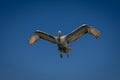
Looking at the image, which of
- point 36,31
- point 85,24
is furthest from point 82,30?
point 36,31

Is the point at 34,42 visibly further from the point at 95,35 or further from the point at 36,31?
the point at 95,35

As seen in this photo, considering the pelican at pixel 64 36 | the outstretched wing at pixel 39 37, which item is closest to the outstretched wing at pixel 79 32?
the pelican at pixel 64 36

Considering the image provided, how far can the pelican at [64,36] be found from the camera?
36.3 metres

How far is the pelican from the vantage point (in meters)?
36.3

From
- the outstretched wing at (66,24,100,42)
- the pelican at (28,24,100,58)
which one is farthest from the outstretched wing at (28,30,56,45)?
the outstretched wing at (66,24,100,42)

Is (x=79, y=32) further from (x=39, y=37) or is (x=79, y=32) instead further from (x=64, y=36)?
(x=39, y=37)

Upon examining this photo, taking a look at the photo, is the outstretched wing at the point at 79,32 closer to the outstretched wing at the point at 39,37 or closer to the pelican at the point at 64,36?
the pelican at the point at 64,36

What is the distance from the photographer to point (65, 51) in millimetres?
36500

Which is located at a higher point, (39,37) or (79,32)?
(39,37)

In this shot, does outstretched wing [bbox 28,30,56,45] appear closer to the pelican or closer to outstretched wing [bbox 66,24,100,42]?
the pelican

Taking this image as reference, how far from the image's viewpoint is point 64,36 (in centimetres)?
3694

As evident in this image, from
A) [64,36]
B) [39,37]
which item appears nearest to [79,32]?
[64,36]

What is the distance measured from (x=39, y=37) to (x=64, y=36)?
6.39 ft

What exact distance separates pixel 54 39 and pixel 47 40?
57 cm
